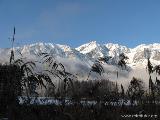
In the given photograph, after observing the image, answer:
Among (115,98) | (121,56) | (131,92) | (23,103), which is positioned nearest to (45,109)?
(23,103)

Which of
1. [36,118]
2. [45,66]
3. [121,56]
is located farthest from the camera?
[121,56]

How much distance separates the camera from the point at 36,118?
20.8ft

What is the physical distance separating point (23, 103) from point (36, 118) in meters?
0.46

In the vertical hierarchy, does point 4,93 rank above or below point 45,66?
below

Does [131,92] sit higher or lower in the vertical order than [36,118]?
higher

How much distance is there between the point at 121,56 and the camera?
35.7 feet

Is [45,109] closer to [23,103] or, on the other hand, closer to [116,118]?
[23,103]

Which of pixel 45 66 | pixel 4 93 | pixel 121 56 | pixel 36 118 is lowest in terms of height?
pixel 36 118

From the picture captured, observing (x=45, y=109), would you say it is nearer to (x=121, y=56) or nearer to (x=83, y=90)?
(x=83, y=90)

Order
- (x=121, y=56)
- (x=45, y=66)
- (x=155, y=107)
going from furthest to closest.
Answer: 1. (x=121, y=56)
2. (x=155, y=107)
3. (x=45, y=66)

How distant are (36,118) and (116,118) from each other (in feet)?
4.24

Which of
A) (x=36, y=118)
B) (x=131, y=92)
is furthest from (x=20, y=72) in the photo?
(x=131, y=92)

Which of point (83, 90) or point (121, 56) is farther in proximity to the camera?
point (121, 56)

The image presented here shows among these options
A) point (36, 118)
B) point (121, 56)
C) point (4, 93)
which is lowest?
point (36, 118)
